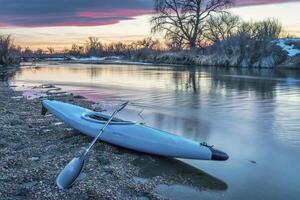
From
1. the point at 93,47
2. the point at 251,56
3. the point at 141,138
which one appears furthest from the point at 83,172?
the point at 93,47

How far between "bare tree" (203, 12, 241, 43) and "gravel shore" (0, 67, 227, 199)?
5142 cm

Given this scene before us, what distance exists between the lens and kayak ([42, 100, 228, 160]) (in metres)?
7.82

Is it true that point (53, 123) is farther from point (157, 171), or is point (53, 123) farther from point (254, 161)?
point (254, 161)

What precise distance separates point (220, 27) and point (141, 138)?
187 feet

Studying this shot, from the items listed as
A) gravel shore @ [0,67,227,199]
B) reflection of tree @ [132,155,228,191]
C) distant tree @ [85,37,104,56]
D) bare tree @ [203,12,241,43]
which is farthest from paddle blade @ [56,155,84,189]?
distant tree @ [85,37,104,56]

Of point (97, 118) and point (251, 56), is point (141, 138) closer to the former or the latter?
point (97, 118)

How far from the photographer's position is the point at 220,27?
63250mm

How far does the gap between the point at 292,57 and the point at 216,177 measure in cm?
3827

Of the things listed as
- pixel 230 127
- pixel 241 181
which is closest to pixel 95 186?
pixel 241 181

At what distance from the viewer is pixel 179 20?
178 ft

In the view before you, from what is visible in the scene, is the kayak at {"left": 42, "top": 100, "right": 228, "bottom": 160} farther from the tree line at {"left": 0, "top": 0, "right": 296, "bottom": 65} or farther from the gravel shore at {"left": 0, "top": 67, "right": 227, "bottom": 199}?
the tree line at {"left": 0, "top": 0, "right": 296, "bottom": 65}

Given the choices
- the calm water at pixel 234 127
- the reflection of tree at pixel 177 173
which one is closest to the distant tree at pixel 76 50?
the calm water at pixel 234 127

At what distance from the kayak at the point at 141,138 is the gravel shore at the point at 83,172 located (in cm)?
22

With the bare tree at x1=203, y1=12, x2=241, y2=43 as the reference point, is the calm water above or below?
below
